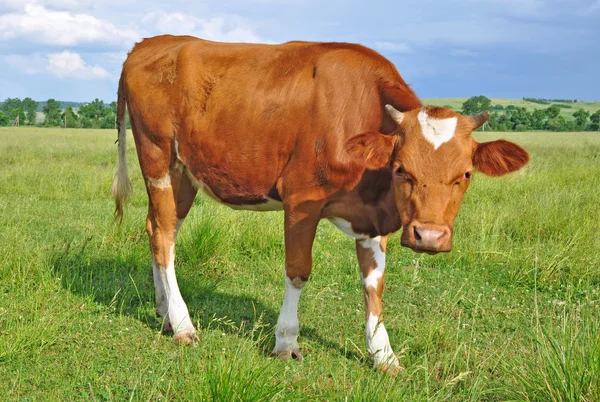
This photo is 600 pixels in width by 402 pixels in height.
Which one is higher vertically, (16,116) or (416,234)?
(16,116)

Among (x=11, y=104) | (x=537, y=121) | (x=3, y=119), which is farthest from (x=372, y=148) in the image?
(x=11, y=104)

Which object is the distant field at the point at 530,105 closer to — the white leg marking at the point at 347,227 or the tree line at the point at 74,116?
the tree line at the point at 74,116

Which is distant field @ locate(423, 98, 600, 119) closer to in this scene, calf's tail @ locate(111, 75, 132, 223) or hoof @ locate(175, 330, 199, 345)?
calf's tail @ locate(111, 75, 132, 223)

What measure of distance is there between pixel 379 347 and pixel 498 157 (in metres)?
1.71

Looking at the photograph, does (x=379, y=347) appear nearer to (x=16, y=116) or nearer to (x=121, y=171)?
(x=121, y=171)

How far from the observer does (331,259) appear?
24.6 feet

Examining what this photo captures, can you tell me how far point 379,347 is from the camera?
4.61m

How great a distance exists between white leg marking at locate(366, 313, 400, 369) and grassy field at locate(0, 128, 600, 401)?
12cm

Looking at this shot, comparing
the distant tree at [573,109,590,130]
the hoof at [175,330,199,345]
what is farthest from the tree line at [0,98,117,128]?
the hoof at [175,330,199,345]

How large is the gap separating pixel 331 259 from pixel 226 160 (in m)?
2.91

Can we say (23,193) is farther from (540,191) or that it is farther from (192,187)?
(540,191)

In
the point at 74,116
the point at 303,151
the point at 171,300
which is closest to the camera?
the point at 303,151

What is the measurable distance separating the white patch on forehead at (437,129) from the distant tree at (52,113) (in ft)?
340

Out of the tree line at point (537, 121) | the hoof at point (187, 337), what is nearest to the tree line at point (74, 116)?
the tree line at point (537, 121)
